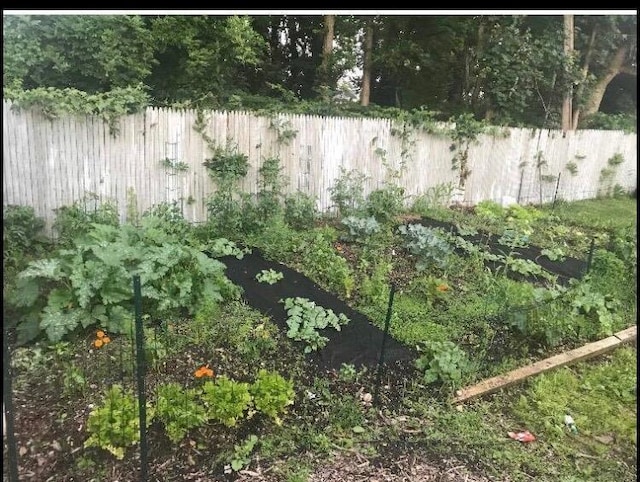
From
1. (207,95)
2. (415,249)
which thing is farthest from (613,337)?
(207,95)

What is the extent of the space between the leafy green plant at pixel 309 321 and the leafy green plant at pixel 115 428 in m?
1.16

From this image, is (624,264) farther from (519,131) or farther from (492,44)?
(492,44)

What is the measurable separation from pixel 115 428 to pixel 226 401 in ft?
1.53

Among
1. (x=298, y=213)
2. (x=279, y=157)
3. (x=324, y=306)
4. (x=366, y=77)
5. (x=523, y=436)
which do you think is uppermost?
(x=366, y=77)

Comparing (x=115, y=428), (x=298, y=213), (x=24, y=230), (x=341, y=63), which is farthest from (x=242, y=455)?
(x=341, y=63)

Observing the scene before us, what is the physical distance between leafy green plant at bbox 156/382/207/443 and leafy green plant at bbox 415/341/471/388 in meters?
1.31

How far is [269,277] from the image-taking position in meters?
3.88

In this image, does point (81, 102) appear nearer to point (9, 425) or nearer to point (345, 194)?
point (345, 194)

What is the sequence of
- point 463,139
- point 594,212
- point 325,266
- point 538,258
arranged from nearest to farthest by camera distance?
point 325,266 < point 538,258 < point 594,212 < point 463,139

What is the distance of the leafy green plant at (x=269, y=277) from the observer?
12.6 ft

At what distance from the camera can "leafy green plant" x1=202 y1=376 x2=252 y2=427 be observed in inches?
83.5

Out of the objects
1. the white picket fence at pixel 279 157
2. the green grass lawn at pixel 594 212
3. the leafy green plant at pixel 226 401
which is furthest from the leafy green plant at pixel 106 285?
the green grass lawn at pixel 594 212

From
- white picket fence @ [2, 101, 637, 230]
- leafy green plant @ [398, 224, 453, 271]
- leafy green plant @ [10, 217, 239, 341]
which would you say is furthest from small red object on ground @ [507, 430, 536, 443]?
leafy green plant @ [398, 224, 453, 271]

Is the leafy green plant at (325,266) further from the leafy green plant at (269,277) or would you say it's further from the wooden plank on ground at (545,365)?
the wooden plank on ground at (545,365)
